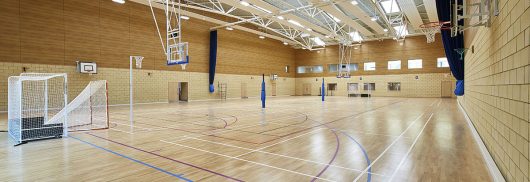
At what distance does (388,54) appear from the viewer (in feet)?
96.8

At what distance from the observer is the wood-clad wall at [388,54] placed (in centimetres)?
2697

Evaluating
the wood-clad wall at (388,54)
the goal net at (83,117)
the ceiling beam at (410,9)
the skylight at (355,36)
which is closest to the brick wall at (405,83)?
the wood-clad wall at (388,54)

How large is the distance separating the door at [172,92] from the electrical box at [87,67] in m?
5.51

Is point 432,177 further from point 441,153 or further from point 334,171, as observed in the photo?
point 441,153

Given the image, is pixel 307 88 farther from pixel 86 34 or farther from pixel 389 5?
pixel 86 34

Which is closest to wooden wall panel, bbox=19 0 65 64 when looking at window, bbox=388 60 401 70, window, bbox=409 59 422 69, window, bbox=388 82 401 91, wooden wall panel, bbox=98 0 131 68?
wooden wall panel, bbox=98 0 131 68

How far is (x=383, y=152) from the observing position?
17.1ft

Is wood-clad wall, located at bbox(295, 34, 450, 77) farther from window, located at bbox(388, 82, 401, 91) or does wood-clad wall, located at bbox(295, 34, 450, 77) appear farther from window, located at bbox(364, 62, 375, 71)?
window, located at bbox(388, 82, 401, 91)

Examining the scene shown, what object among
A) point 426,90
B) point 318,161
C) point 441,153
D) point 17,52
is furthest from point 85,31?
point 426,90

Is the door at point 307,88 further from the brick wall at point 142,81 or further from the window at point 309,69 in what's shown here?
the brick wall at point 142,81

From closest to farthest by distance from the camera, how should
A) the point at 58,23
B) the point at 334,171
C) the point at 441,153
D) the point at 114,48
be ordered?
1. the point at 334,171
2. the point at 441,153
3. the point at 58,23
4. the point at 114,48

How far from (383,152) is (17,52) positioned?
1779cm

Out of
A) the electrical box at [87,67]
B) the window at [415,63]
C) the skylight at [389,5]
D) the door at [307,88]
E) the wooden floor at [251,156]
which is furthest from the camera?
the door at [307,88]

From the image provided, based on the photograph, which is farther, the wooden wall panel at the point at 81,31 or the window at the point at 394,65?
the window at the point at 394,65
